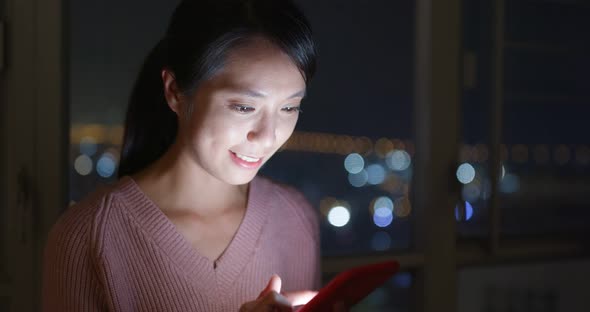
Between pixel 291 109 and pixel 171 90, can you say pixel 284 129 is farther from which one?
pixel 171 90

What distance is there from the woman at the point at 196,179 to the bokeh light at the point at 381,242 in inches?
27.9

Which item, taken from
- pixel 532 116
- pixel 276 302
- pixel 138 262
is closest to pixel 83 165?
pixel 138 262

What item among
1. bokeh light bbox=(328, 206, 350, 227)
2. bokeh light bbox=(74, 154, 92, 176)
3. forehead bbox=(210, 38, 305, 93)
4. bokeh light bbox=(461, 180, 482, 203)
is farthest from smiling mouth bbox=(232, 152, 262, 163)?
bokeh light bbox=(461, 180, 482, 203)

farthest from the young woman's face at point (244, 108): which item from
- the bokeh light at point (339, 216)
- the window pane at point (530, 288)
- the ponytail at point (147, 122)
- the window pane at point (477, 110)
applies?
the window pane at point (530, 288)

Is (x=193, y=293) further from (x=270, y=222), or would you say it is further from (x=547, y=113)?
(x=547, y=113)

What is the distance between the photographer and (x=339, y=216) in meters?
1.53

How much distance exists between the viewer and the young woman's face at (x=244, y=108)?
90cm

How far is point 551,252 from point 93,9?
1667 mm

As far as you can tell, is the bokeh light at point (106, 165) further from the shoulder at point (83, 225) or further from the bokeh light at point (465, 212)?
the bokeh light at point (465, 212)

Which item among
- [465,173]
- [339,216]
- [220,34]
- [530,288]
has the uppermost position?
[220,34]

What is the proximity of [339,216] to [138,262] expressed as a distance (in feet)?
2.23

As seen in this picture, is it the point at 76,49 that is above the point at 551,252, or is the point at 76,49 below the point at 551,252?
above

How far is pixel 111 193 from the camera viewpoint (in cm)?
98

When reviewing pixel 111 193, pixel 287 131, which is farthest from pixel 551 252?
pixel 111 193
